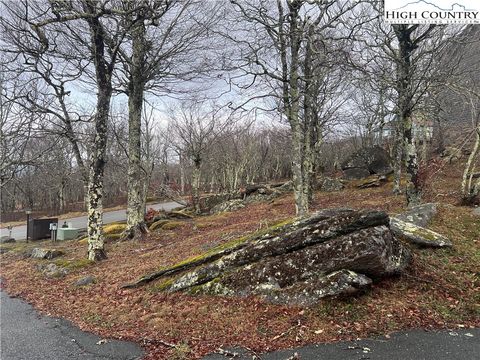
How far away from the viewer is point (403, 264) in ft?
17.0

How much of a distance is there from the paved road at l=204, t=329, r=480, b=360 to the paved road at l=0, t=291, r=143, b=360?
49.0 inches

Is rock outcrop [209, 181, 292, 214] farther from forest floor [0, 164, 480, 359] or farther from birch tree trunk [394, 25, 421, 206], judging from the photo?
forest floor [0, 164, 480, 359]

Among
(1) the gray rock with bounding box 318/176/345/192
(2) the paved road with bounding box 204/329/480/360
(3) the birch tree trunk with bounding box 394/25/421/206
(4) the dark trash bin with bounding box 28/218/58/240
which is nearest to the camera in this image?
(2) the paved road with bounding box 204/329/480/360

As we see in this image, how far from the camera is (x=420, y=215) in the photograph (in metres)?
7.48

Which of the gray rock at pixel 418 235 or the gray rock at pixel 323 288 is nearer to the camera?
the gray rock at pixel 323 288

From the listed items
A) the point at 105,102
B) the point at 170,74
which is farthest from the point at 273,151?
the point at 105,102

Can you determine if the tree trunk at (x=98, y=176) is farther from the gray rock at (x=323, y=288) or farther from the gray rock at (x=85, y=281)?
the gray rock at (x=323, y=288)

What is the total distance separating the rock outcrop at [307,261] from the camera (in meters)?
4.78

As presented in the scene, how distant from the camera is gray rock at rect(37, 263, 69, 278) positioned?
8.01m

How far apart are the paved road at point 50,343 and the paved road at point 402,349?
49.0 inches

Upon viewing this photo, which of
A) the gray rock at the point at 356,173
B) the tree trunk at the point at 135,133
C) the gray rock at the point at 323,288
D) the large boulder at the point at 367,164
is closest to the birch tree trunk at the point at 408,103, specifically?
the gray rock at the point at 323,288

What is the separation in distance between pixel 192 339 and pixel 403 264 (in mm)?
3416

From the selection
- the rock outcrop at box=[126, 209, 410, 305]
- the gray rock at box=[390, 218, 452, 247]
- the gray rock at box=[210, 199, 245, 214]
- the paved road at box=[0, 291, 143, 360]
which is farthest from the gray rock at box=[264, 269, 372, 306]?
the gray rock at box=[210, 199, 245, 214]

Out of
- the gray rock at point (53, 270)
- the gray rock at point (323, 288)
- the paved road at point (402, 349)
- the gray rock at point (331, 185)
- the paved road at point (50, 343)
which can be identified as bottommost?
the paved road at point (50, 343)
